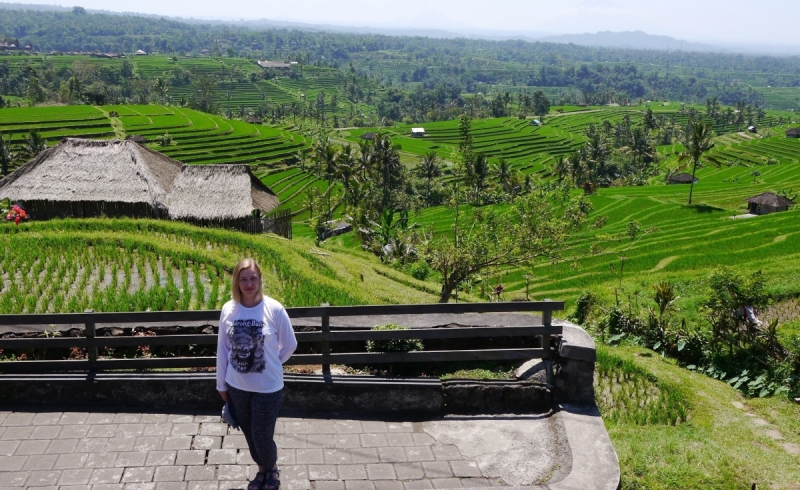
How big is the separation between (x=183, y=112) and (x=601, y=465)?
103 meters

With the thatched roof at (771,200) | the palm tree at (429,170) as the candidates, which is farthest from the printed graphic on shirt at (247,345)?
the palm tree at (429,170)

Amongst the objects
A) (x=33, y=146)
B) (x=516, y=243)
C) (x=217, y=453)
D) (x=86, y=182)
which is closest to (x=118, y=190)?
(x=86, y=182)

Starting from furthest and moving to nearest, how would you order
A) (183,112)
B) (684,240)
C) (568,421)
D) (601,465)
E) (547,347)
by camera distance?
1. (183,112)
2. (684,240)
3. (547,347)
4. (568,421)
5. (601,465)

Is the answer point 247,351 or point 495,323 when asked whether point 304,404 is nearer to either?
point 247,351

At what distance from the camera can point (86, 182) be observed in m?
27.2

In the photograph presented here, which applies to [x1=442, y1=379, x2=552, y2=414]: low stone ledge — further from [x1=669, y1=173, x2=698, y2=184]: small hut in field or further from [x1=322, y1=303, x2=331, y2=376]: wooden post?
[x1=669, y1=173, x2=698, y2=184]: small hut in field

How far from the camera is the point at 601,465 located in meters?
6.62

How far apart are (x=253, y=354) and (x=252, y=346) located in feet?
0.25

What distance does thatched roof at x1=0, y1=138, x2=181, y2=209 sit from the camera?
26828 mm

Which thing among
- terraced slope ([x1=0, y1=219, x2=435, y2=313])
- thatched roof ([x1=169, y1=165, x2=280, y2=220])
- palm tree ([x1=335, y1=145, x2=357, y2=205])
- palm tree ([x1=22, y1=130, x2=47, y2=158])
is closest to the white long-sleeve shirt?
terraced slope ([x1=0, y1=219, x2=435, y2=313])

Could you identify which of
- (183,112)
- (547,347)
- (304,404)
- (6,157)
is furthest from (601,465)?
(183,112)

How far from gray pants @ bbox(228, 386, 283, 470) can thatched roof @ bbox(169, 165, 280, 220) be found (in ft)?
72.5

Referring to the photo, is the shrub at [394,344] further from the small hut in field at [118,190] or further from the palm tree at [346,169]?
the palm tree at [346,169]

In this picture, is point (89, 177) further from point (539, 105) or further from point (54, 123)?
point (539, 105)
